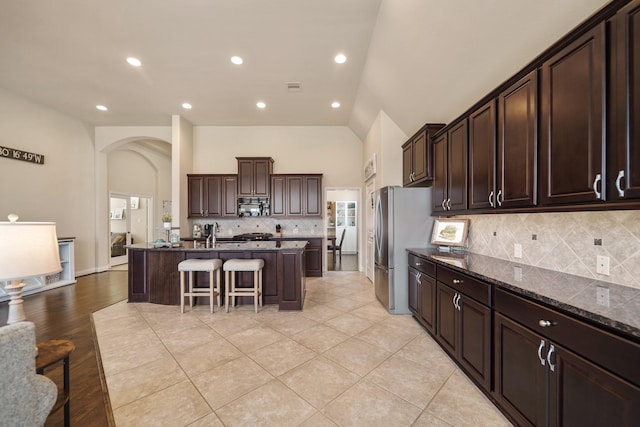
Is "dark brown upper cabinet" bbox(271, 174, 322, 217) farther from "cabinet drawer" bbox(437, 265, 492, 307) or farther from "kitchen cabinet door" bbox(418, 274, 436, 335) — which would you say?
"cabinet drawer" bbox(437, 265, 492, 307)

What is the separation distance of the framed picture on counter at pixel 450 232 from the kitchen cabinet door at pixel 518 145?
959mm

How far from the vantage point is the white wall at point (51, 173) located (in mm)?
4531

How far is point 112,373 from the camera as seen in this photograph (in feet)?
7.29

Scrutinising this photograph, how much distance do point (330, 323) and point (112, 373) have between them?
223cm

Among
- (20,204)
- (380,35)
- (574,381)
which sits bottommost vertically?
(574,381)

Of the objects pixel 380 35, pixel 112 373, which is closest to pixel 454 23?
pixel 380 35

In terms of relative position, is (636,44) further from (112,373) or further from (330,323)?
(112,373)

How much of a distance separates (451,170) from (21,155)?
24.0ft

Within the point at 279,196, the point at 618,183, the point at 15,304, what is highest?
the point at 279,196

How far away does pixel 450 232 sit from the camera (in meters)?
3.20

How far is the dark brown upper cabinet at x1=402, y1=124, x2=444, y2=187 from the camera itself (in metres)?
3.36

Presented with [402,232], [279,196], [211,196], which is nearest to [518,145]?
[402,232]

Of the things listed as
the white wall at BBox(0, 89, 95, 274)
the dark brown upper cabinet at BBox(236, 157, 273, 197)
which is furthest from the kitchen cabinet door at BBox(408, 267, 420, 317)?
the white wall at BBox(0, 89, 95, 274)

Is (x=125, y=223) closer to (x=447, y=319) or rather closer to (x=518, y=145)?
(x=447, y=319)
